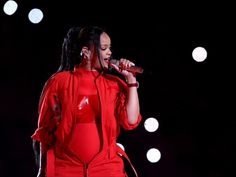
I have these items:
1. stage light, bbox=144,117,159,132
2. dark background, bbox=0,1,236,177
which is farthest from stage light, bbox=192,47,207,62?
stage light, bbox=144,117,159,132

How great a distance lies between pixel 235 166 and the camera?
2494mm

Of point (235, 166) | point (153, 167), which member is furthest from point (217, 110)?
point (153, 167)

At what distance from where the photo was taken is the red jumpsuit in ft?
5.14

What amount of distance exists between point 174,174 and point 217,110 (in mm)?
428

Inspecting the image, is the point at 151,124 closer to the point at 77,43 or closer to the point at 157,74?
the point at 157,74

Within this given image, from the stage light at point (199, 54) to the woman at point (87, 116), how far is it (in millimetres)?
829

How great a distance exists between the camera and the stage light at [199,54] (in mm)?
2457

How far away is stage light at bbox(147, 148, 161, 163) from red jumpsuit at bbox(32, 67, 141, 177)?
0.91 meters

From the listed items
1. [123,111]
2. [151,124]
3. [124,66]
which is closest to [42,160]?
[123,111]

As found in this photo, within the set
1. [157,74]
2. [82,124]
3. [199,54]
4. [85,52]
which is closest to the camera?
[82,124]

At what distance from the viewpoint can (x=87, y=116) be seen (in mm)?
1634

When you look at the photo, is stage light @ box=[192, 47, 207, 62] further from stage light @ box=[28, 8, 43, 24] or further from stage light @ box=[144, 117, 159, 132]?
stage light @ box=[28, 8, 43, 24]

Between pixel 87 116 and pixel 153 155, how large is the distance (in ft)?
3.40

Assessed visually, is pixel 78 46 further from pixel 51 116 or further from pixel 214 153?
Result: pixel 214 153
